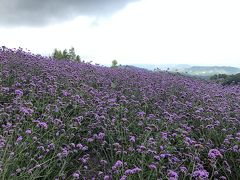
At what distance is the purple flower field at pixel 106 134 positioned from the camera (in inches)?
136

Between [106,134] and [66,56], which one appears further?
[66,56]

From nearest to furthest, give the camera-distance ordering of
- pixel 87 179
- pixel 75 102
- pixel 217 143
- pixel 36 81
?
1. pixel 87 179
2. pixel 217 143
3. pixel 75 102
4. pixel 36 81

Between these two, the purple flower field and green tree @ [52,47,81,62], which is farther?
green tree @ [52,47,81,62]

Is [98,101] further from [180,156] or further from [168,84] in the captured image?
[168,84]

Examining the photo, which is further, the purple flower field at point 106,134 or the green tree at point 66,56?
the green tree at point 66,56

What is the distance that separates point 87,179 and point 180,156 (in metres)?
1.21

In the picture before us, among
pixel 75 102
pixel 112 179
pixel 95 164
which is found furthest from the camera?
pixel 75 102

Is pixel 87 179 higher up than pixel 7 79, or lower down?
lower down

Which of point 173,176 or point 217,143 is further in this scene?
point 217,143

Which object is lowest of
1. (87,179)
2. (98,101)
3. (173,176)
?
(87,179)

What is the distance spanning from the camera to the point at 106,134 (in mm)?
4289

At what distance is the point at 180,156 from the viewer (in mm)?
4078

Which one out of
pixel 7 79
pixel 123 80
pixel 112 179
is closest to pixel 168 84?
pixel 123 80

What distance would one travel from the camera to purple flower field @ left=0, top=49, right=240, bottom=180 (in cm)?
344
